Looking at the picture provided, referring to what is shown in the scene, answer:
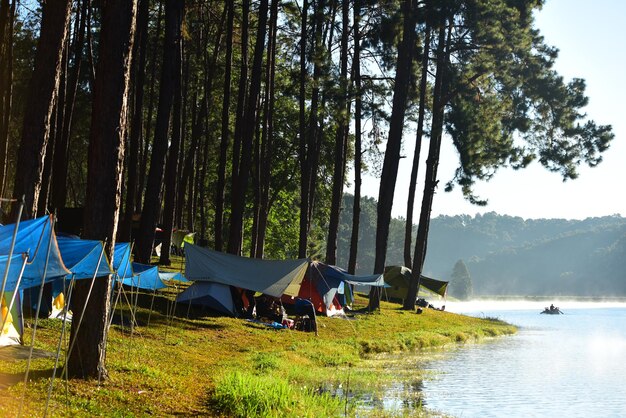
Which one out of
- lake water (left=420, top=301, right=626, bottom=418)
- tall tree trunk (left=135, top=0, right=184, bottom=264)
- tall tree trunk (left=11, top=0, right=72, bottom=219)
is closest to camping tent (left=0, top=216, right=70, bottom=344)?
tall tree trunk (left=11, top=0, right=72, bottom=219)

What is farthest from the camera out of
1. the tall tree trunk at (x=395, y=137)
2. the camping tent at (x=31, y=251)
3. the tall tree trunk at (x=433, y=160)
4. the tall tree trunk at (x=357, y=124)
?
the tall tree trunk at (x=433, y=160)

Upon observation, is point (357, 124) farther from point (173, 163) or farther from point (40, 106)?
point (40, 106)

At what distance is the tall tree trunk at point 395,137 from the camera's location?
32688mm

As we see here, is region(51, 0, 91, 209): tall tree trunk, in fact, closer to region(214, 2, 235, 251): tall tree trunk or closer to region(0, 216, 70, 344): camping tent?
region(214, 2, 235, 251): tall tree trunk

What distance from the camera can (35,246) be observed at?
9656 millimetres

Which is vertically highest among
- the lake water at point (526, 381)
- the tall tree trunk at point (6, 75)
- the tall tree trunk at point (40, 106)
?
the tall tree trunk at point (6, 75)

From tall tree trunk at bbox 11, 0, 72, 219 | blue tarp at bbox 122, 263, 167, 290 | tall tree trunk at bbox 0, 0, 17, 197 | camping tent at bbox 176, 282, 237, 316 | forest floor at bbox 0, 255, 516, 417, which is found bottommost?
forest floor at bbox 0, 255, 516, 417

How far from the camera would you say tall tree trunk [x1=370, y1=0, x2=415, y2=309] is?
32.7 metres

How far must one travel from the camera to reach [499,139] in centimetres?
3888

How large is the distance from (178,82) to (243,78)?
239 cm

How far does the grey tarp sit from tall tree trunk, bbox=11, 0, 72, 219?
10.6m

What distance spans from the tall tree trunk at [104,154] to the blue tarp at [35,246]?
5.14 ft

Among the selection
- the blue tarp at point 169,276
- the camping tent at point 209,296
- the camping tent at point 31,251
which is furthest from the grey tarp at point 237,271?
the camping tent at point 31,251

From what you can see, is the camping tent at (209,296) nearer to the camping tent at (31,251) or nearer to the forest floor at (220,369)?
the forest floor at (220,369)
